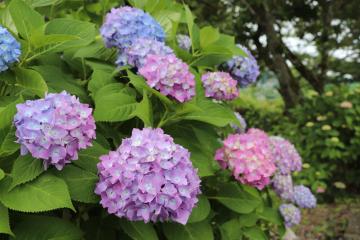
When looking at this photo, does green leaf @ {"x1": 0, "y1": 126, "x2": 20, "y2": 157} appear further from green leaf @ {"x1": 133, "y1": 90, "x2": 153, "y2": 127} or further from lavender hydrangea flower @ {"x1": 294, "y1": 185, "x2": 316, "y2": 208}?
lavender hydrangea flower @ {"x1": 294, "y1": 185, "x2": 316, "y2": 208}

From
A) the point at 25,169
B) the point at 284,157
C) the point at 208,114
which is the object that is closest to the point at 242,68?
the point at 284,157

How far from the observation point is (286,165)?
7.72 ft

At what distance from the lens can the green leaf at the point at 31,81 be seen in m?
1.39

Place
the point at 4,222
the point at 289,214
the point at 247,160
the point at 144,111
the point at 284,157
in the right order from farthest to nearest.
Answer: the point at 289,214
the point at 284,157
the point at 247,160
the point at 144,111
the point at 4,222

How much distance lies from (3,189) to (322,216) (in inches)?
183

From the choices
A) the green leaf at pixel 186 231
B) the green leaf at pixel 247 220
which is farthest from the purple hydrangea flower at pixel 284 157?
the green leaf at pixel 186 231

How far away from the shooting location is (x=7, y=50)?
134 centimetres

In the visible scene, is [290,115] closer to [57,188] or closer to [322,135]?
[322,135]

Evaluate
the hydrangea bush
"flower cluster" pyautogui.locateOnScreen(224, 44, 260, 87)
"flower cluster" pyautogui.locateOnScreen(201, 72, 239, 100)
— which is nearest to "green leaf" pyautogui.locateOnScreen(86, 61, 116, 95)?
the hydrangea bush

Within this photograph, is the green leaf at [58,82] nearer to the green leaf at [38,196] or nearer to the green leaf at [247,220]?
the green leaf at [38,196]

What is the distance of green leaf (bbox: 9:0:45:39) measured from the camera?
147cm

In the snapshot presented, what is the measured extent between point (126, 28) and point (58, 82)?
0.31 m

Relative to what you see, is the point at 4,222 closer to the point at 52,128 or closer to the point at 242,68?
the point at 52,128

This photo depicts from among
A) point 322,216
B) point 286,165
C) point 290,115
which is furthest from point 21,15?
point 290,115
